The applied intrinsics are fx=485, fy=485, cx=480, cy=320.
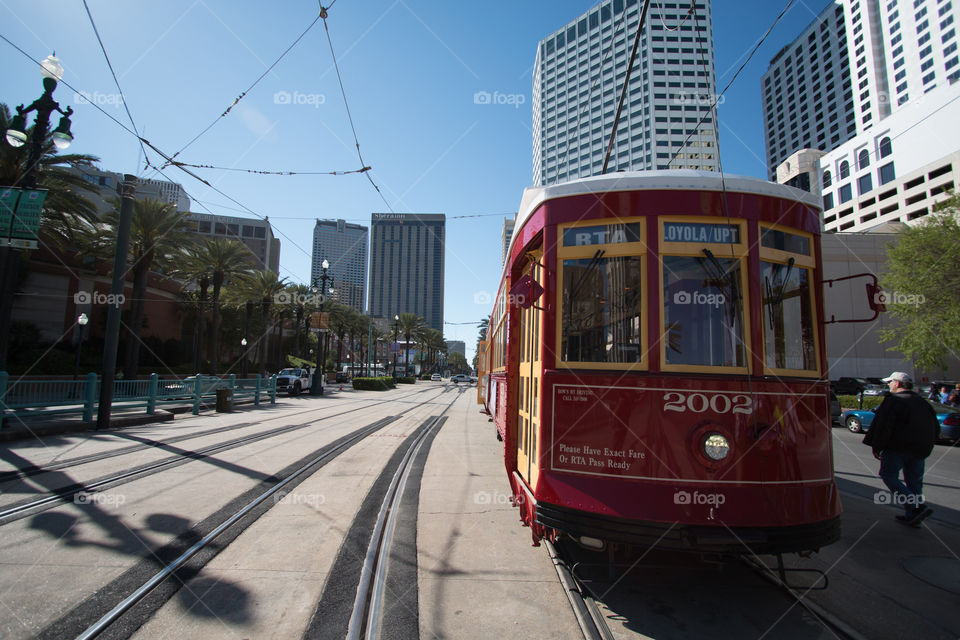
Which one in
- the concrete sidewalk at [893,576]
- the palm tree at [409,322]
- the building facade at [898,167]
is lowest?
the concrete sidewalk at [893,576]

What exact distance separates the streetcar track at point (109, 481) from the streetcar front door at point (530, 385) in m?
5.20

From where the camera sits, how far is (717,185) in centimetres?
371

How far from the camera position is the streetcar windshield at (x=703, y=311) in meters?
3.50

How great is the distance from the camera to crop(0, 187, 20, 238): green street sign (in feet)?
32.9

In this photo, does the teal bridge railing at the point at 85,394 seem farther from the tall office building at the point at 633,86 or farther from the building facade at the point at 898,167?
the tall office building at the point at 633,86

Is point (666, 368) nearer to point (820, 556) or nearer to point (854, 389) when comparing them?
point (820, 556)

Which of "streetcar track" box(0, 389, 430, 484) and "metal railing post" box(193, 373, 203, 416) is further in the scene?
"metal railing post" box(193, 373, 203, 416)

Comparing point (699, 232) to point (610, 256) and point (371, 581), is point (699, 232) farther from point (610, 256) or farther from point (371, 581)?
point (371, 581)

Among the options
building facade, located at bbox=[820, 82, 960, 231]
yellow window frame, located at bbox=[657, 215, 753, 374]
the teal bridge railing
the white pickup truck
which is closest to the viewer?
yellow window frame, located at bbox=[657, 215, 753, 374]

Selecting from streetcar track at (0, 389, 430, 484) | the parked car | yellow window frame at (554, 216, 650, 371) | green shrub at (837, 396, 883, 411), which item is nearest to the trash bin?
streetcar track at (0, 389, 430, 484)

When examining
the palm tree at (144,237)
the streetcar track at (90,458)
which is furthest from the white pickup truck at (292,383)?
the streetcar track at (90,458)

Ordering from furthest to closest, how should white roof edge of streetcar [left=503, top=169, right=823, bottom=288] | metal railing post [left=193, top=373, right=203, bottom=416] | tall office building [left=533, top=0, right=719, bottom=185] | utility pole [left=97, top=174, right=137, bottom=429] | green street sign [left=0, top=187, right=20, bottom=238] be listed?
tall office building [left=533, top=0, right=719, bottom=185]
metal railing post [left=193, top=373, right=203, bottom=416]
utility pole [left=97, top=174, right=137, bottom=429]
green street sign [left=0, top=187, right=20, bottom=238]
white roof edge of streetcar [left=503, top=169, right=823, bottom=288]

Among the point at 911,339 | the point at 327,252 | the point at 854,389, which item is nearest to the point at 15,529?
the point at 911,339

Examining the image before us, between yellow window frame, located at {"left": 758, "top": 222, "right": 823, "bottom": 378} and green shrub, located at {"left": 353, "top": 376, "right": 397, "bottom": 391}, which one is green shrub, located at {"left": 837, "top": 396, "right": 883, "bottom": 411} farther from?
green shrub, located at {"left": 353, "top": 376, "right": 397, "bottom": 391}
